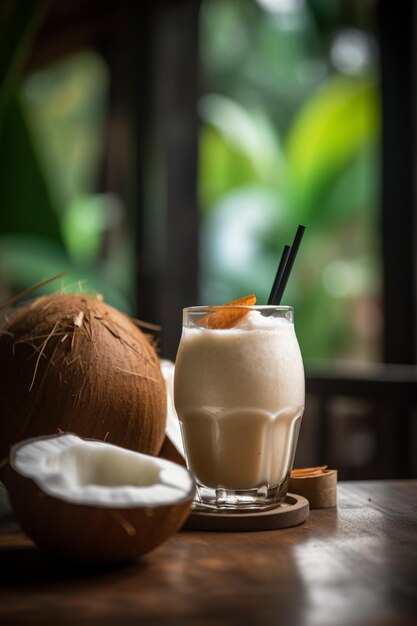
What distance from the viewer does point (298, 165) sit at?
15.7 feet

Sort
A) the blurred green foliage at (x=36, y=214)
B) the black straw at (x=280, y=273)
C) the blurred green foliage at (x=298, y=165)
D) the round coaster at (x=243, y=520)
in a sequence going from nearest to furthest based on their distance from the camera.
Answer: the round coaster at (x=243, y=520), the black straw at (x=280, y=273), the blurred green foliage at (x=36, y=214), the blurred green foliage at (x=298, y=165)

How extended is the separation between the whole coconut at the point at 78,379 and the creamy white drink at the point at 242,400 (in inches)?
1.8

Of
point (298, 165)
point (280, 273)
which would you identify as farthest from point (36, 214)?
point (280, 273)

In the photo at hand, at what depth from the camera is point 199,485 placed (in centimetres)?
88

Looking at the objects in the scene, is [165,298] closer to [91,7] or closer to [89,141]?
[91,7]

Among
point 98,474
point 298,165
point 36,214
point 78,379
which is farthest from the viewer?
point 298,165

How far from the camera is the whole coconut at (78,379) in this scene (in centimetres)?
84

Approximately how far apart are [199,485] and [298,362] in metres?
0.16

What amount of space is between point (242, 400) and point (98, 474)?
17 cm

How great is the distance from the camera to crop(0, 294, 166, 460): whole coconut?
839 millimetres

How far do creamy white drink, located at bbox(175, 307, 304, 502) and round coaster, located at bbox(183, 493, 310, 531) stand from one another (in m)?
0.05

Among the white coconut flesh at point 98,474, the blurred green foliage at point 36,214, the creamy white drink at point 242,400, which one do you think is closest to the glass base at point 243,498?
the creamy white drink at point 242,400

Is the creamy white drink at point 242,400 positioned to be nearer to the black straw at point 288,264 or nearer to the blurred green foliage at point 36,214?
the black straw at point 288,264

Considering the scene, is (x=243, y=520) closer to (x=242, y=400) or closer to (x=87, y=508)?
(x=242, y=400)
